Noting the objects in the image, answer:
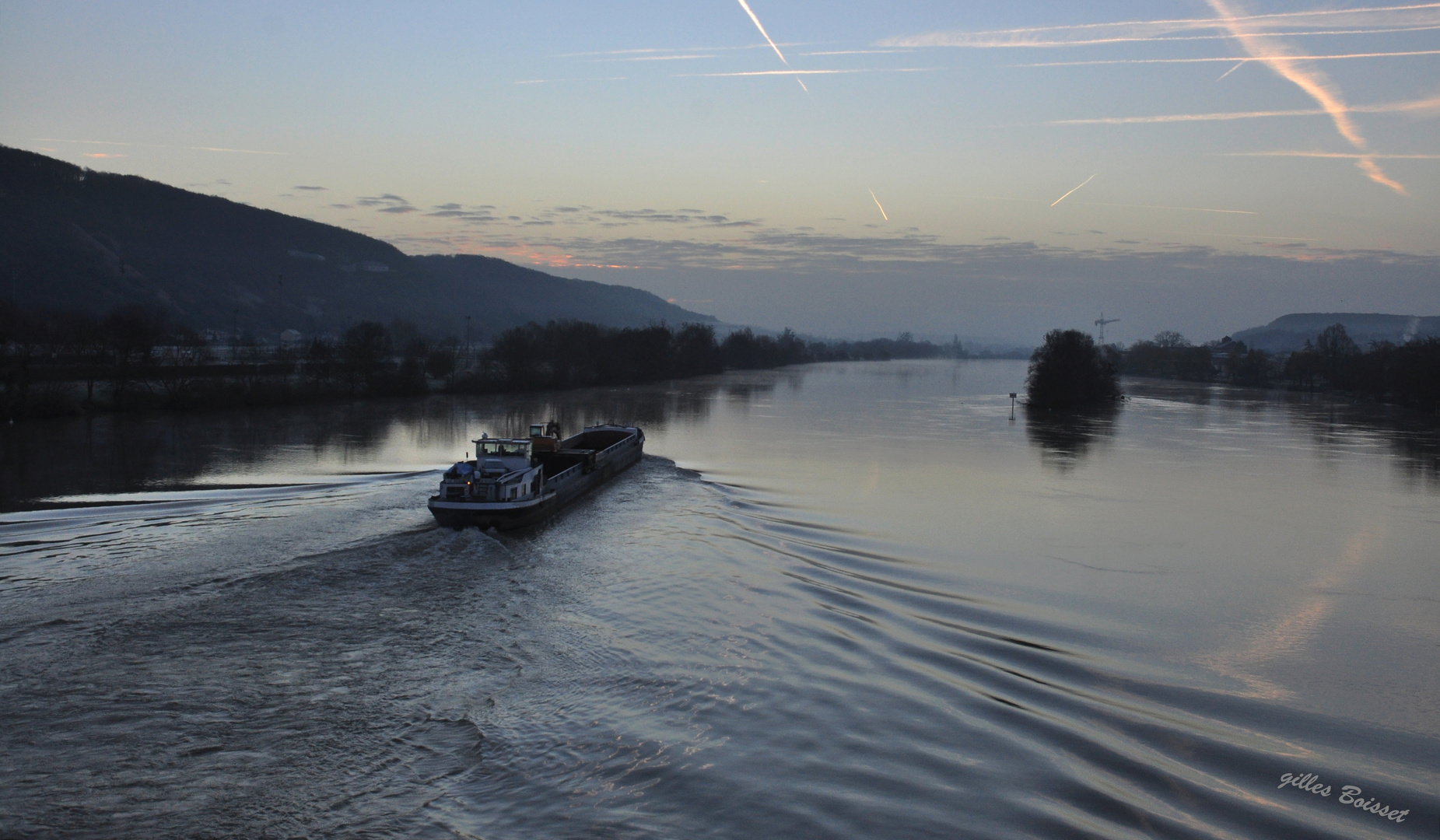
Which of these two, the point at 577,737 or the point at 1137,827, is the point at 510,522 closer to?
the point at 577,737

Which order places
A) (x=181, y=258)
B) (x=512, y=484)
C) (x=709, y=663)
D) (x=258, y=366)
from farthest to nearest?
(x=181, y=258) < (x=258, y=366) < (x=512, y=484) < (x=709, y=663)

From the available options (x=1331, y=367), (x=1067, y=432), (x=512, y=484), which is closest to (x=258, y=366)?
(x=512, y=484)

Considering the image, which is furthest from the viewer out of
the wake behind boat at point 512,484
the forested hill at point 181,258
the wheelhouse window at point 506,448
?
the forested hill at point 181,258

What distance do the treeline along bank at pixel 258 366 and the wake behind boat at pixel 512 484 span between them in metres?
24.1

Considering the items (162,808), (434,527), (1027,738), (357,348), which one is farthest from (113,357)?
(1027,738)

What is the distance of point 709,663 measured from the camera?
389 inches

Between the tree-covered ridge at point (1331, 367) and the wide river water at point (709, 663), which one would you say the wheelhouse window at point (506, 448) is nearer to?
the wide river water at point (709, 663)

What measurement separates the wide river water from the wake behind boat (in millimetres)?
581

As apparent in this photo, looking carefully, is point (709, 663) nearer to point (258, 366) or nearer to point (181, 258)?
point (258, 366)

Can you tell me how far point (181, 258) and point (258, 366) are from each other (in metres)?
103

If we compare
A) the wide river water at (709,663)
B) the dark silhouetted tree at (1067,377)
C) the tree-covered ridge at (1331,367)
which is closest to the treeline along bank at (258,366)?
the wide river water at (709,663)

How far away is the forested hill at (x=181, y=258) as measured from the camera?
356ft

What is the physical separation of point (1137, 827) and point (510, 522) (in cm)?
1232

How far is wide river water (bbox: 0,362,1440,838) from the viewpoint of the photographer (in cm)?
679
